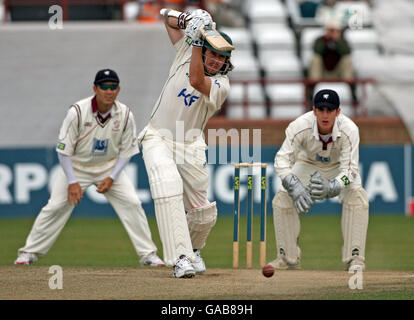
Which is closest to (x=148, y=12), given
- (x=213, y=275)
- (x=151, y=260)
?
(x=151, y=260)

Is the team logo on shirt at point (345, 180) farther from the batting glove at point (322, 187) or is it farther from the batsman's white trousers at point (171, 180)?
the batsman's white trousers at point (171, 180)

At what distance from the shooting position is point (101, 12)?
18.4 m

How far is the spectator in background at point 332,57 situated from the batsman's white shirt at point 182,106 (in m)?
8.82

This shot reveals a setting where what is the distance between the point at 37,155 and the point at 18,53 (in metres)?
2.93

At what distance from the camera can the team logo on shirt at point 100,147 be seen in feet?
30.7

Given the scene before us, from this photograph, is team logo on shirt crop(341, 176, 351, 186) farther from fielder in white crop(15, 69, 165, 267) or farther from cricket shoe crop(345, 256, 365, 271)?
fielder in white crop(15, 69, 165, 267)

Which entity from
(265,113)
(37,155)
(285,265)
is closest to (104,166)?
(285,265)

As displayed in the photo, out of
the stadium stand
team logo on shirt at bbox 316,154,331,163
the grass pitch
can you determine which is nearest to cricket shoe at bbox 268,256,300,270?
the grass pitch

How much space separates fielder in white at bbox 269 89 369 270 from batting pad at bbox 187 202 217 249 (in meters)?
0.75

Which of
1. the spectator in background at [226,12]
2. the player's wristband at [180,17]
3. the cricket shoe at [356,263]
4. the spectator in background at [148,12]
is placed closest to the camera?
the player's wristband at [180,17]

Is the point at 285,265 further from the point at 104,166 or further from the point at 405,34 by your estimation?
the point at 405,34

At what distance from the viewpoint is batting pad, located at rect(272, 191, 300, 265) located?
862cm

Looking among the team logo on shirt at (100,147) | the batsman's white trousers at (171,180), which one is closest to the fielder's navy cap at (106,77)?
the team logo on shirt at (100,147)

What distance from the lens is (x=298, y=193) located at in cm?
812
